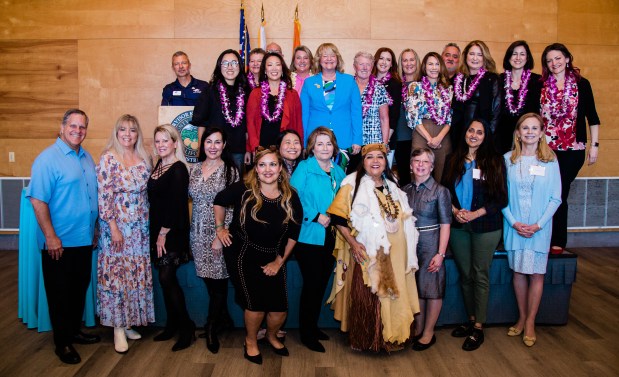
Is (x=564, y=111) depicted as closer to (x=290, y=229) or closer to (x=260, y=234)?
(x=290, y=229)

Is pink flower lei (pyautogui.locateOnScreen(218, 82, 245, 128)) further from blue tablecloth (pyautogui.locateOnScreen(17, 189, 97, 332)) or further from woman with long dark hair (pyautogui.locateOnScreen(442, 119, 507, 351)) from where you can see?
woman with long dark hair (pyautogui.locateOnScreen(442, 119, 507, 351))

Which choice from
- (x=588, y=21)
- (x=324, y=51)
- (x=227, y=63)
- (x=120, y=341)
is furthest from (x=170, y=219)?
(x=588, y=21)

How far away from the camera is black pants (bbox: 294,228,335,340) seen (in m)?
3.26

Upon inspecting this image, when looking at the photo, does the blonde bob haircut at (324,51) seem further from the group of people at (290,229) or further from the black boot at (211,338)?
the black boot at (211,338)

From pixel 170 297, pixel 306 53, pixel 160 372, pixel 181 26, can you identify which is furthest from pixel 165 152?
pixel 181 26

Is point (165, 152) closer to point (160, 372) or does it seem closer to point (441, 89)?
point (160, 372)

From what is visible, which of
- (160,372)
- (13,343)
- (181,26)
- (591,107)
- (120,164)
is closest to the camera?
(160,372)

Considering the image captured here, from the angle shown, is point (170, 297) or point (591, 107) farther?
point (591, 107)

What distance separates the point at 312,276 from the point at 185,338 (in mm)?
997

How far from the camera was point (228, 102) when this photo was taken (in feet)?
13.5

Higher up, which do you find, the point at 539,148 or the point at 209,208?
the point at 539,148

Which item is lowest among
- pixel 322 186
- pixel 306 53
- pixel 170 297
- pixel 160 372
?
pixel 160 372

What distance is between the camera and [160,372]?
9.82 feet

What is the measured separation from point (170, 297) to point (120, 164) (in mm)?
982
